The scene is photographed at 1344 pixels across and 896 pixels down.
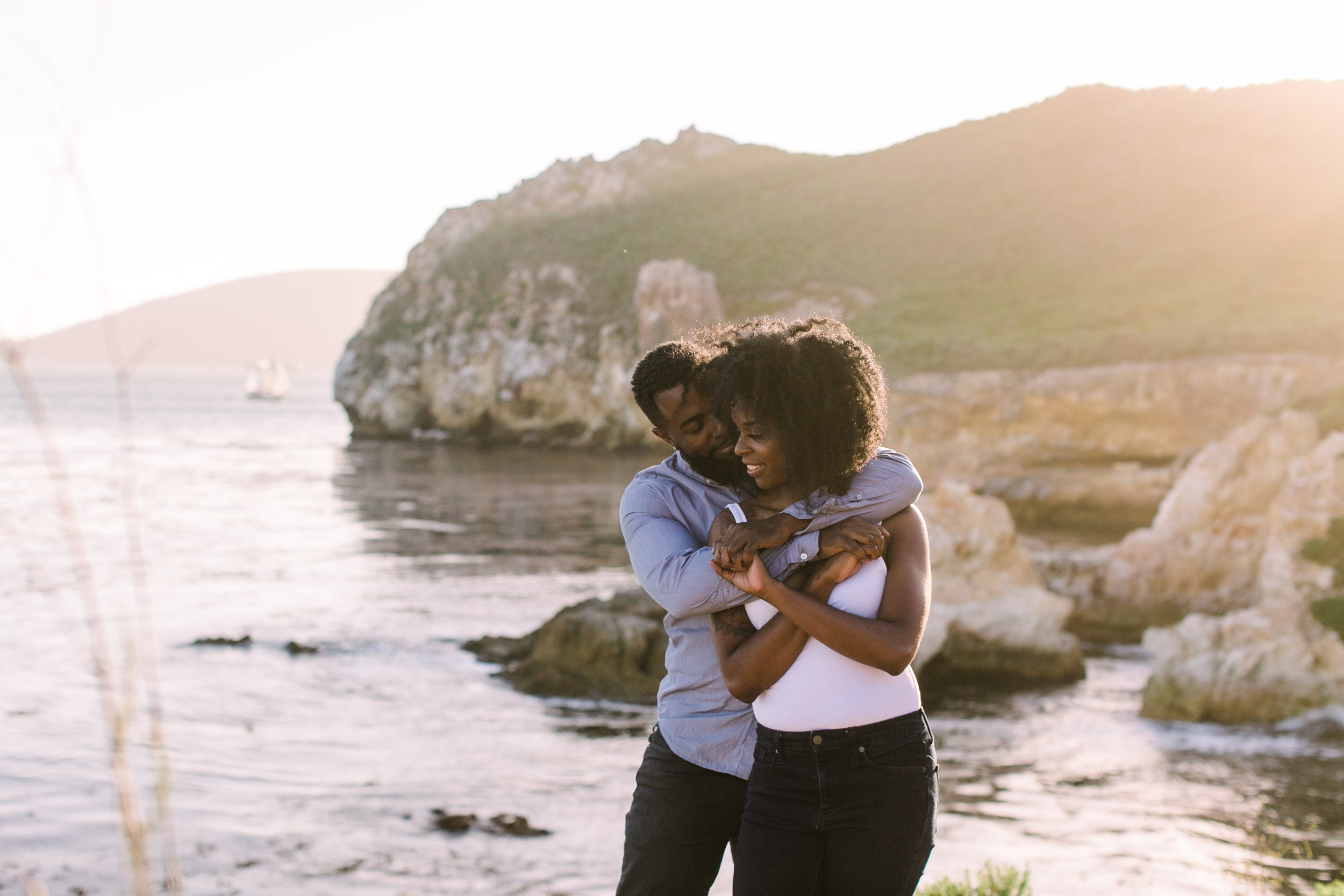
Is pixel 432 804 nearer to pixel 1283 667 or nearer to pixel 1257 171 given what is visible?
pixel 1283 667

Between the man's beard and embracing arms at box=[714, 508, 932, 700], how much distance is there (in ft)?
1.39

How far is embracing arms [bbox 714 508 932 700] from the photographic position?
87.9 inches

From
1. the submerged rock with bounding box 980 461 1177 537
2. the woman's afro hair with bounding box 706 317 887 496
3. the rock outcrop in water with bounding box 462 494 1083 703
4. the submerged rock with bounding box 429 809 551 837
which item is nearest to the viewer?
the woman's afro hair with bounding box 706 317 887 496

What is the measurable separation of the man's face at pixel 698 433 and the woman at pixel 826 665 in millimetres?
259

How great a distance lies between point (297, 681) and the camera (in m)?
13.2

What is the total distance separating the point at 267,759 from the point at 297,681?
3.47 m

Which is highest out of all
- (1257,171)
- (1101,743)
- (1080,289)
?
(1257,171)

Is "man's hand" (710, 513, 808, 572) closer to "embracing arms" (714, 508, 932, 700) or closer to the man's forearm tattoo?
"embracing arms" (714, 508, 932, 700)

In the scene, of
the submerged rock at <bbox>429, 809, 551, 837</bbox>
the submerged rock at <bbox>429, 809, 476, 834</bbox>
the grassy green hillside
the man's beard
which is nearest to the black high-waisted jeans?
the man's beard

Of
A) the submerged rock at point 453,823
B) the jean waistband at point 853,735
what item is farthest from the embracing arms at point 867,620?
the submerged rock at point 453,823

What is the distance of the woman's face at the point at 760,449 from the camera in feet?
7.78

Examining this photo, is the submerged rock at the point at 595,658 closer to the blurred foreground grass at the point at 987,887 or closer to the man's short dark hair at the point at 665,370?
the blurred foreground grass at the point at 987,887

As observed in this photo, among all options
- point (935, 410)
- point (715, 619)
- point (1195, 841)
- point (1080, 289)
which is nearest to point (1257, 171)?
point (1080, 289)

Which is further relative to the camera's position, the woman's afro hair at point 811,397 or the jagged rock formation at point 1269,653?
the jagged rock formation at point 1269,653
